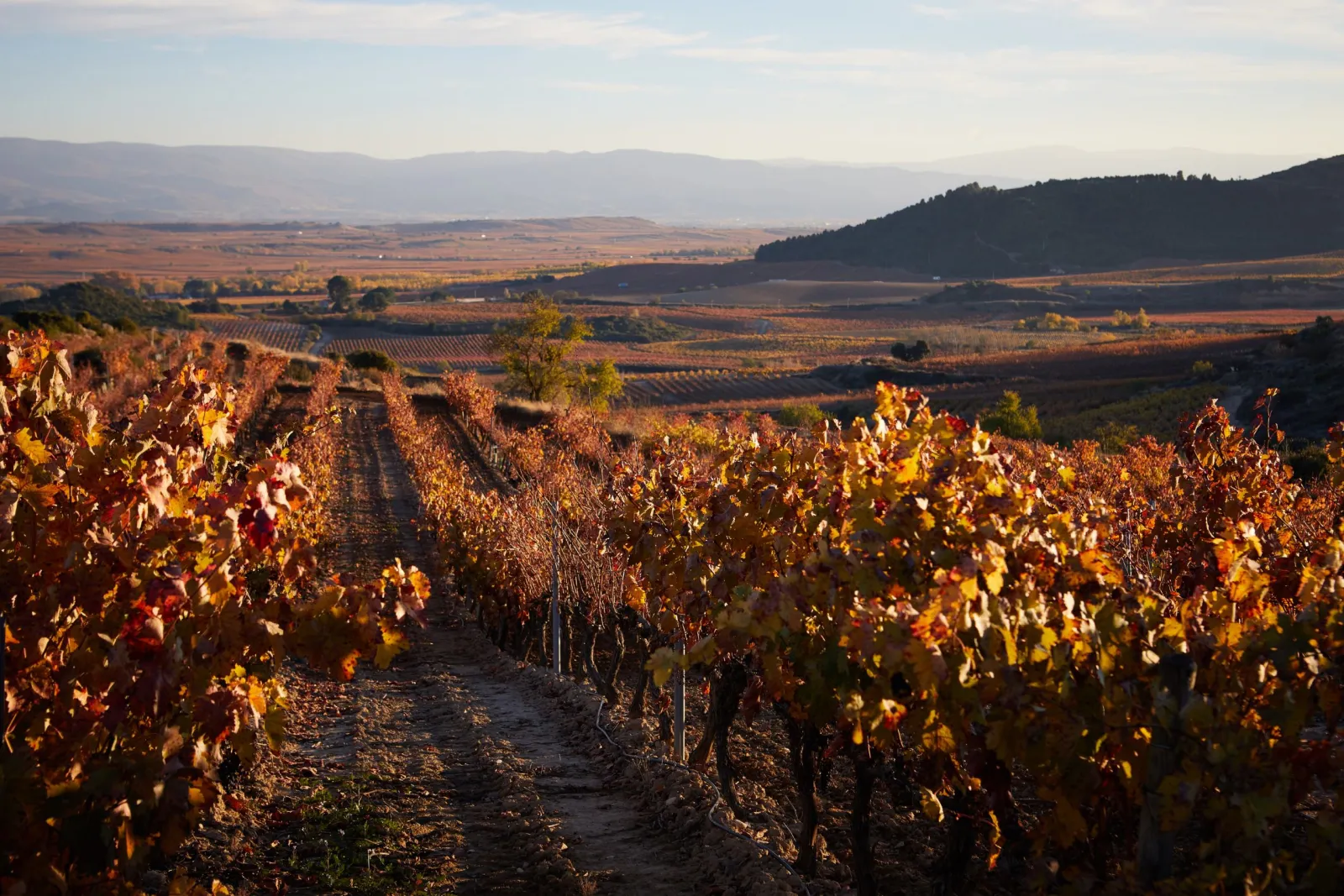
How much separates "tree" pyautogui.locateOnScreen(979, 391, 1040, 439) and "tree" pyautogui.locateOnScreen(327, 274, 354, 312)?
313 feet

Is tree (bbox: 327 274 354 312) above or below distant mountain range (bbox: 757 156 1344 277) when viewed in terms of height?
below

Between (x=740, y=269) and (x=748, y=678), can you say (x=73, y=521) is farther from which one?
(x=740, y=269)

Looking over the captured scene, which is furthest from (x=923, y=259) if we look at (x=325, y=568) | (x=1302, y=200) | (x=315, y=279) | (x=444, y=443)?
(x=325, y=568)

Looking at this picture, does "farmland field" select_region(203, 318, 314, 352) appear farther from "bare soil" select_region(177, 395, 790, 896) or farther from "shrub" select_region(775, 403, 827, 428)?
"bare soil" select_region(177, 395, 790, 896)

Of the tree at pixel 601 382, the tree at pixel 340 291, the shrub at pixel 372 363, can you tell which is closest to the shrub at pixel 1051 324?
the tree at pixel 601 382

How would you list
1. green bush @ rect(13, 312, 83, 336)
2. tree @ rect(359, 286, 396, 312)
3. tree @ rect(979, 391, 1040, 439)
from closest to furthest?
tree @ rect(979, 391, 1040, 439) → green bush @ rect(13, 312, 83, 336) → tree @ rect(359, 286, 396, 312)

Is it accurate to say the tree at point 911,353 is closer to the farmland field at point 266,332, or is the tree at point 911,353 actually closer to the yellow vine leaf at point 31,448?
the farmland field at point 266,332

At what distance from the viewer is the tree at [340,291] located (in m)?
126

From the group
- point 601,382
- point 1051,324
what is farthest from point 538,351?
point 1051,324

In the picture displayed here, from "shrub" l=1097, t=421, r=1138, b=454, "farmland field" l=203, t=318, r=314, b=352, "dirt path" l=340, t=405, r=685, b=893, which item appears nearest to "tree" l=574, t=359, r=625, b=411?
"shrub" l=1097, t=421, r=1138, b=454

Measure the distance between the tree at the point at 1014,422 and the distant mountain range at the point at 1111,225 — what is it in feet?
351

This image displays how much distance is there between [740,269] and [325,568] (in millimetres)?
147854

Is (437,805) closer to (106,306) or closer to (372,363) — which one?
(372,363)

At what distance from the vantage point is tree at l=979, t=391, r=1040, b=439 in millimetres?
37531
